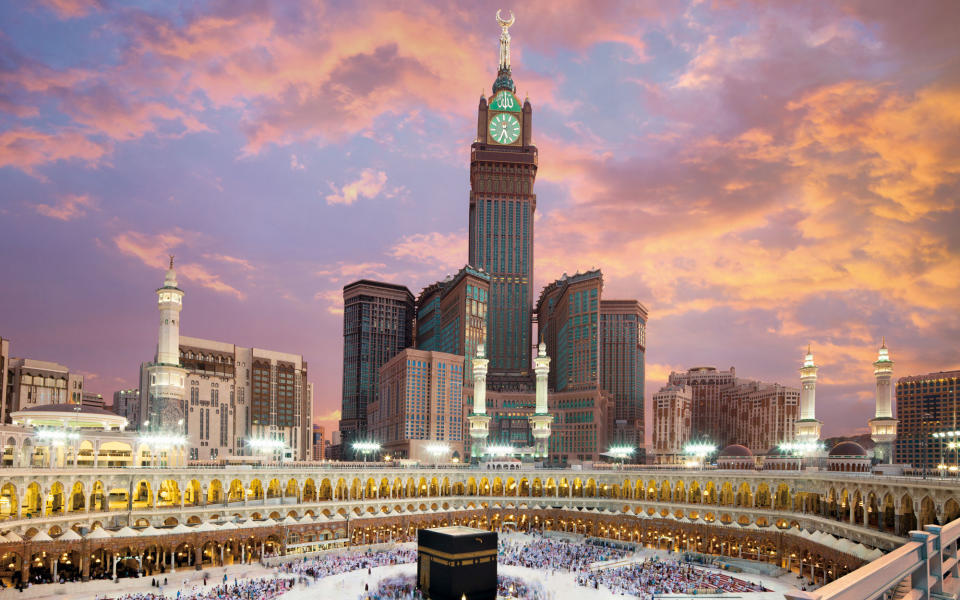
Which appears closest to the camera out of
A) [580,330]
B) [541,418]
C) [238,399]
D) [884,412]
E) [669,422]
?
[884,412]

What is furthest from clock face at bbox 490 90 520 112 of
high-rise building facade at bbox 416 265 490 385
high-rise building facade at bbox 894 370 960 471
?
high-rise building facade at bbox 894 370 960 471

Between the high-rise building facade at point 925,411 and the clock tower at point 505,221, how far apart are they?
8347 centimetres

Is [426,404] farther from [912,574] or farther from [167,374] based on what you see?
[912,574]

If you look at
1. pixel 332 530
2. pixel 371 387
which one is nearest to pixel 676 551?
pixel 332 530

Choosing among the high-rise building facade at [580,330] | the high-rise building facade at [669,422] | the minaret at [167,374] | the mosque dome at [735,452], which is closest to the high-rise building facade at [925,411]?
the high-rise building facade at [669,422]

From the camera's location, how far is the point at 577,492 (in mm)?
86562

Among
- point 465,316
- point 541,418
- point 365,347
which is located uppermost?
point 465,316

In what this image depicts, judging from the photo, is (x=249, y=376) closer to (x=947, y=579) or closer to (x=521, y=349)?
(x=521, y=349)

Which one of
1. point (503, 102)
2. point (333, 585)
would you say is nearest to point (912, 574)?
point (333, 585)

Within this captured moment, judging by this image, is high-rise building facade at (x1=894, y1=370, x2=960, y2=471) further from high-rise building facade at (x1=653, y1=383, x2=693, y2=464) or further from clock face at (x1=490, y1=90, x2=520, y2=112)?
clock face at (x1=490, y1=90, x2=520, y2=112)

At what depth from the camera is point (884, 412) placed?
70000mm

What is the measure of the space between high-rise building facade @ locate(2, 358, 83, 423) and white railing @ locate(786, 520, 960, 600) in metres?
134

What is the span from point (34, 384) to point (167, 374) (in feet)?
223

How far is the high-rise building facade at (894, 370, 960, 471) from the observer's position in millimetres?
139125
